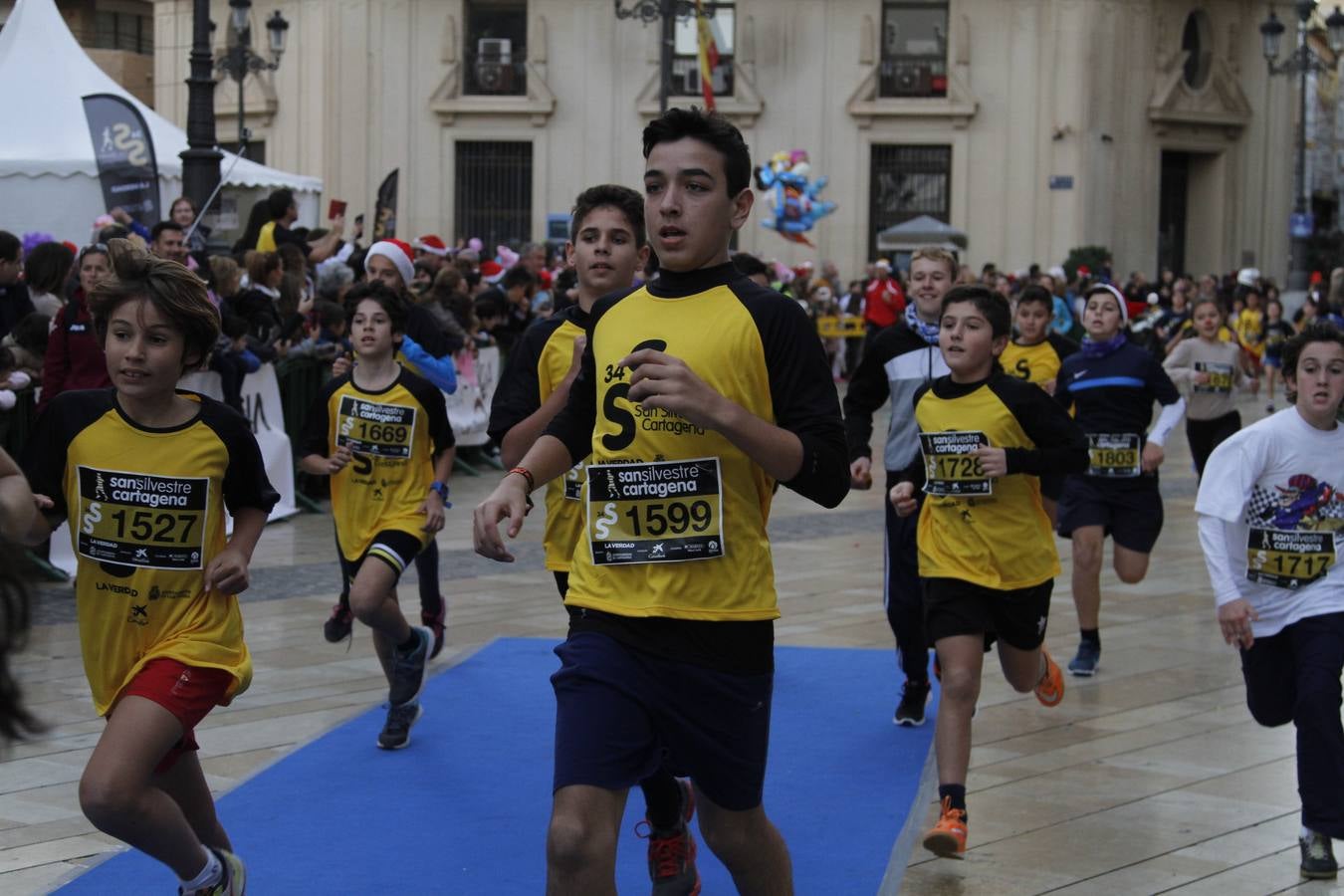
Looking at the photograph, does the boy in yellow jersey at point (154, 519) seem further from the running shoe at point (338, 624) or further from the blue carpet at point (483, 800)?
the running shoe at point (338, 624)

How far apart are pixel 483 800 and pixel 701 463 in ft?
8.80

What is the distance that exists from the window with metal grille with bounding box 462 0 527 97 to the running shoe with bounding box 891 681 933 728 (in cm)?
3411

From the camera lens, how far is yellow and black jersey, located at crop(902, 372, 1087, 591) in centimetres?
648

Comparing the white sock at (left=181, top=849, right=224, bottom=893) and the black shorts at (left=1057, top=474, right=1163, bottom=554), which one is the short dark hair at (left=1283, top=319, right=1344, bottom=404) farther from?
the white sock at (left=181, top=849, right=224, bottom=893)

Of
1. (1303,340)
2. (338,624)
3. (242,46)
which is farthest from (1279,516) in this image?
(242,46)

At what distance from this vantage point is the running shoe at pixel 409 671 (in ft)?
23.5

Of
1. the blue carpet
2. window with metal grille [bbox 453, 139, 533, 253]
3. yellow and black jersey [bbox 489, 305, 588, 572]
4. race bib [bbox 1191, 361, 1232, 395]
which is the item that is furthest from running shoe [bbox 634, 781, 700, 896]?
window with metal grille [bbox 453, 139, 533, 253]

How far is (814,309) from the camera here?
30.8 m

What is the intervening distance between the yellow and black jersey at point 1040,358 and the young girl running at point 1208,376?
12.0ft

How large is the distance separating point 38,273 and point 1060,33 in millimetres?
30668

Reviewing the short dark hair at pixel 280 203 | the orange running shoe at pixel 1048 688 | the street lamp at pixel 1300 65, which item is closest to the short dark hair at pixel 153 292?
the orange running shoe at pixel 1048 688

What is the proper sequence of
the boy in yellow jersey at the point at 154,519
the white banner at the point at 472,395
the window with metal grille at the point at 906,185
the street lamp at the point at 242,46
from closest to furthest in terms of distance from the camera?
the boy in yellow jersey at the point at 154,519 < the white banner at the point at 472,395 < the street lamp at the point at 242,46 < the window with metal grille at the point at 906,185

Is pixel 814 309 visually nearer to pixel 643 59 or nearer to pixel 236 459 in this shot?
pixel 643 59

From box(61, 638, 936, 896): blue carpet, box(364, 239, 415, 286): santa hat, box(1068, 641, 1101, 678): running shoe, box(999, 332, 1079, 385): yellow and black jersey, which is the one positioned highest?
box(364, 239, 415, 286): santa hat
